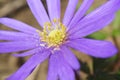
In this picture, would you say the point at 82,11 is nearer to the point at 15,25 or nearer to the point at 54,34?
A: the point at 54,34

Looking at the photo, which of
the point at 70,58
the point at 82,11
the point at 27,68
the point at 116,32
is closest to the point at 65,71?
the point at 70,58

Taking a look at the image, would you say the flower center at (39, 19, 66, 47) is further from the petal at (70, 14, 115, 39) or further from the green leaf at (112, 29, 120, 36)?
the green leaf at (112, 29, 120, 36)

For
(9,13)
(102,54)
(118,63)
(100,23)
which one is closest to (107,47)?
(102,54)

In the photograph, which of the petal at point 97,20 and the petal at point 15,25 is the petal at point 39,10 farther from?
the petal at point 97,20

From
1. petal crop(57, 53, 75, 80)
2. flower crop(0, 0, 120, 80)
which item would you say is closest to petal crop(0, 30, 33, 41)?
flower crop(0, 0, 120, 80)

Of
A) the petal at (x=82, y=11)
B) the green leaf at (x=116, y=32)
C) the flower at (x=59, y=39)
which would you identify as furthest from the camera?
the green leaf at (x=116, y=32)

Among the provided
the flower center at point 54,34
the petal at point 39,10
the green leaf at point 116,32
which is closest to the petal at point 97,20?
the flower center at point 54,34

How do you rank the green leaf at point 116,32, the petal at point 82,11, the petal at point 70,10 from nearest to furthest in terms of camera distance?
the petal at point 82,11 → the petal at point 70,10 → the green leaf at point 116,32
